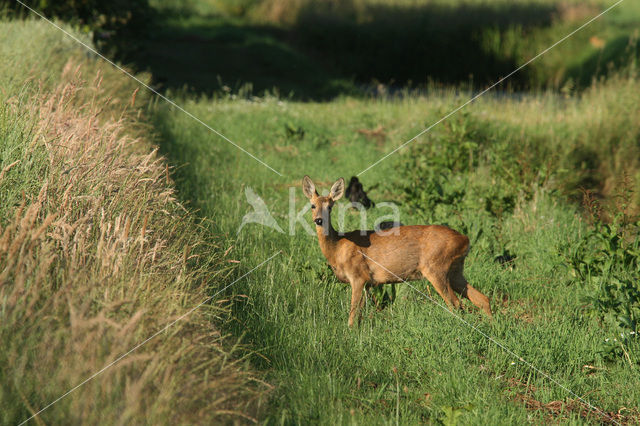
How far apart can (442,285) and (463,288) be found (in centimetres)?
37

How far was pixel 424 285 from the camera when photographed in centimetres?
688

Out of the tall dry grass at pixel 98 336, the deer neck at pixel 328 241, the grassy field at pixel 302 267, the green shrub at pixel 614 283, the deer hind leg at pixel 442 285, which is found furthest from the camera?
the deer neck at pixel 328 241

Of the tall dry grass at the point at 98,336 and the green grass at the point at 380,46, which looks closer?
the tall dry grass at the point at 98,336

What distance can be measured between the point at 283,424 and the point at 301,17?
28.3 meters

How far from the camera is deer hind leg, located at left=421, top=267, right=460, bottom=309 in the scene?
6.11 meters

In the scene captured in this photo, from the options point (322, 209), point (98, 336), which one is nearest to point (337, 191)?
point (322, 209)

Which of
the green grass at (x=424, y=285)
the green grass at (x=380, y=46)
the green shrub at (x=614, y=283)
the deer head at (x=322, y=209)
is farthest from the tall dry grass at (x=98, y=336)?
the green grass at (x=380, y=46)

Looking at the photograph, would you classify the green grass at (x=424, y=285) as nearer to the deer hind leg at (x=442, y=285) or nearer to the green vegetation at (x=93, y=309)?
the deer hind leg at (x=442, y=285)

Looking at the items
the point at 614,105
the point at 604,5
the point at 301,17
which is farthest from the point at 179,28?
the point at 614,105

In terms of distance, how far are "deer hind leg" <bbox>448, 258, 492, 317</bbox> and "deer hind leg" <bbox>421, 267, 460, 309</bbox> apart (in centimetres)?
18

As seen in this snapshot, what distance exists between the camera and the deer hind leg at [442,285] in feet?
20.1

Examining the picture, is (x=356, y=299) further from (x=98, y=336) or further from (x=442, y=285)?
(x=98, y=336)

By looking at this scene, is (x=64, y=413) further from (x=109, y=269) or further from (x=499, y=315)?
(x=499, y=315)

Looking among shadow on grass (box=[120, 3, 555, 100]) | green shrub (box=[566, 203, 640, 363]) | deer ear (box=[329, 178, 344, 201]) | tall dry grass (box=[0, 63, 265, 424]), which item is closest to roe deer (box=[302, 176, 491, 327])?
deer ear (box=[329, 178, 344, 201])
